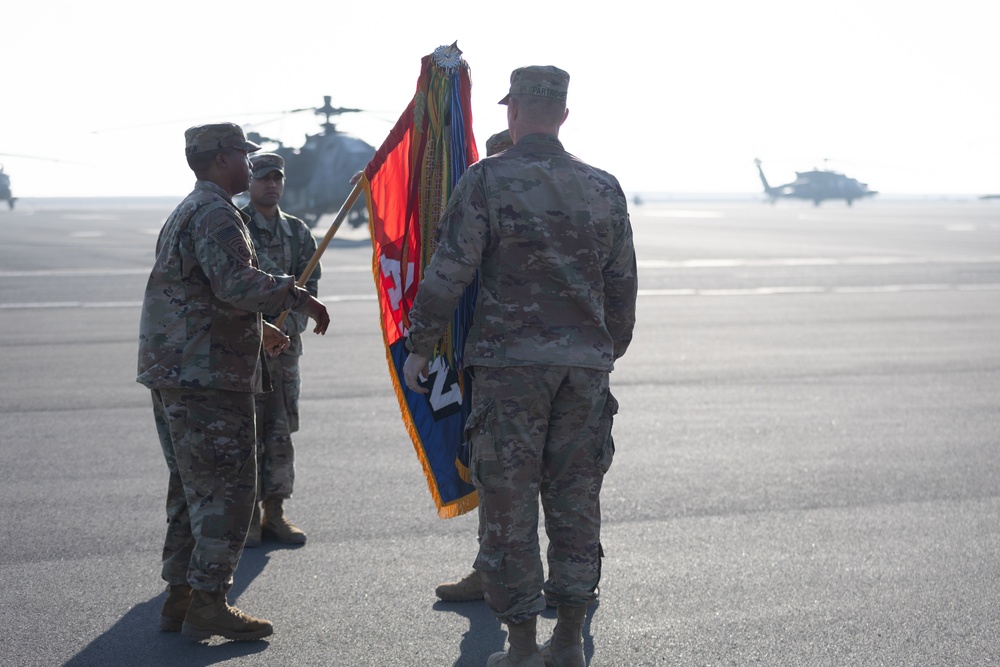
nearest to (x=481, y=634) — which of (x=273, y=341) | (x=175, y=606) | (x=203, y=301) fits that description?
(x=175, y=606)

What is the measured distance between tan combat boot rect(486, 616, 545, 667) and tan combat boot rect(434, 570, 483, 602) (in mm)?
905

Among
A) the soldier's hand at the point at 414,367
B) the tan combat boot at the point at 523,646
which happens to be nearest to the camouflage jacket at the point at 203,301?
the soldier's hand at the point at 414,367

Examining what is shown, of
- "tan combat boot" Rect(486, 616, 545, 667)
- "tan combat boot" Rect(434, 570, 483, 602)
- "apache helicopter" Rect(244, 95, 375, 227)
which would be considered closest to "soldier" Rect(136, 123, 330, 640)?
"tan combat boot" Rect(434, 570, 483, 602)

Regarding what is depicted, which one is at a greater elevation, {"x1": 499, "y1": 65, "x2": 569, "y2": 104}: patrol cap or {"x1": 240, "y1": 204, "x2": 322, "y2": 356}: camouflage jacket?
{"x1": 499, "y1": 65, "x2": 569, "y2": 104}: patrol cap

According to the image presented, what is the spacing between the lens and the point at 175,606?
15.0 ft

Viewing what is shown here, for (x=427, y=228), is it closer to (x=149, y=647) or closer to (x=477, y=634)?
(x=477, y=634)

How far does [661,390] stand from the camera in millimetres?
10289

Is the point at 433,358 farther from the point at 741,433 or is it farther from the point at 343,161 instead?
the point at 343,161

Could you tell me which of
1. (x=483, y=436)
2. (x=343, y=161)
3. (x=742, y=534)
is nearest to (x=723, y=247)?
(x=343, y=161)

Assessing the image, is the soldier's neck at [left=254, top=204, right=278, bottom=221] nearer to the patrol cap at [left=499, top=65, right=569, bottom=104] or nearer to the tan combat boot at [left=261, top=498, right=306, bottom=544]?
the tan combat boot at [left=261, top=498, right=306, bottom=544]

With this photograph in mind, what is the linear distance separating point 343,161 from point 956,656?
107ft

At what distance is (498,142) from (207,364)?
1885 mm

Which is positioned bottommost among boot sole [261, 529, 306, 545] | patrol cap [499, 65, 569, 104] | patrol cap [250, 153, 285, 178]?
boot sole [261, 529, 306, 545]

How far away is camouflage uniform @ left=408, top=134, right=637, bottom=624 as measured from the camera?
3.86 meters
